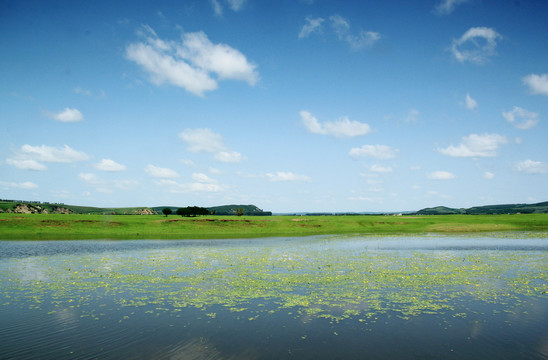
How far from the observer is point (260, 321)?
17.7 meters

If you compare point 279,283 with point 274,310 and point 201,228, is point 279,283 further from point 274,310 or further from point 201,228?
point 201,228

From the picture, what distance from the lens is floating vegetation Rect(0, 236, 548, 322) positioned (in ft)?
66.3

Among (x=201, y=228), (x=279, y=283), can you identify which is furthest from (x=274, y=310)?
(x=201, y=228)

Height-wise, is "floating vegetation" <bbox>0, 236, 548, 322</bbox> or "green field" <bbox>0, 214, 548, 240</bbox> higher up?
"green field" <bbox>0, 214, 548, 240</bbox>

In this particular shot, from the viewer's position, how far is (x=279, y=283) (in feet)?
86.7

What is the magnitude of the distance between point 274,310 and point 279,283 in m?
6.92

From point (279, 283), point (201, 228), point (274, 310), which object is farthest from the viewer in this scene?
point (201, 228)

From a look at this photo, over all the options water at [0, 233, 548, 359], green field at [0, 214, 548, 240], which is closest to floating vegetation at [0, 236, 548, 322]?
water at [0, 233, 548, 359]

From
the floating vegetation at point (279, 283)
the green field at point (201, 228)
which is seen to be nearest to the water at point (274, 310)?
the floating vegetation at point (279, 283)

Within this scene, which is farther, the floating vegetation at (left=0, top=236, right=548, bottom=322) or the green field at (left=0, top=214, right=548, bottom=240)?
the green field at (left=0, top=214, right=548, bottom=240)

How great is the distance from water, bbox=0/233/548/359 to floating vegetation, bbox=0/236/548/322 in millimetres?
125

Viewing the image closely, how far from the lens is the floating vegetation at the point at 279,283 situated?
796 inches

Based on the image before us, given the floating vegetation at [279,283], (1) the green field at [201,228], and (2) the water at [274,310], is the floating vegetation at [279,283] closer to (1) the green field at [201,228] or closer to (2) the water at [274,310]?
(2) the water at [274,310]

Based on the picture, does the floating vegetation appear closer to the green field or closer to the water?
the water
